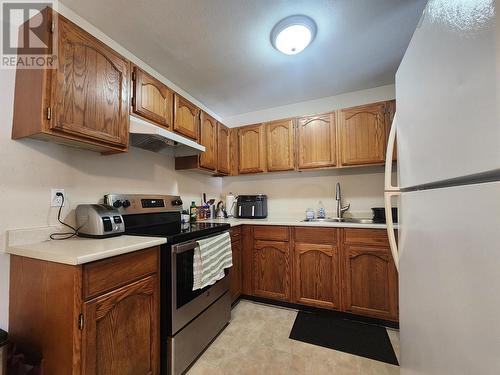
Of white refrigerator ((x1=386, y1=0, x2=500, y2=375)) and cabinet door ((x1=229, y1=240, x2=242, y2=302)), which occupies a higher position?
white refrigerator ((x1=386, y1=0, x2=500, y2=375))

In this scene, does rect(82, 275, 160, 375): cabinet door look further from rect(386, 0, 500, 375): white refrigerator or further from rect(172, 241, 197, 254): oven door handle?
rect(386, 0, 500, 375): white refrigerator

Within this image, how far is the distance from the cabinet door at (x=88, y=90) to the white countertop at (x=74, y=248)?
605 mm

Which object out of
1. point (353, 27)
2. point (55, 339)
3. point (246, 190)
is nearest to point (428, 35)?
point (353, 27)

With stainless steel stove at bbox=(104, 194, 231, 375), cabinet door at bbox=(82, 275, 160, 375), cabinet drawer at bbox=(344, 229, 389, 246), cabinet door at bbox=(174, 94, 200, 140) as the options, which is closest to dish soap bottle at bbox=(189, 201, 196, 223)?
stainless steel stove at bbox=(104, 194, 231, 375)

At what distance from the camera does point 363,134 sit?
2.24 meters

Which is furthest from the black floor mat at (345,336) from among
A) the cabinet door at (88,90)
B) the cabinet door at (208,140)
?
the cabinet door at (88,90)

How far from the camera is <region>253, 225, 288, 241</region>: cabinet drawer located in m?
2.23

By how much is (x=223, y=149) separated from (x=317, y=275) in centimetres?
179

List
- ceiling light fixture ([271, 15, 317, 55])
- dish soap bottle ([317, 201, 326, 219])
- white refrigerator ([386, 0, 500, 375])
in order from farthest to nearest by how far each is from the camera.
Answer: dish soap bottle ([317, 201, 326, 219]) → ceiling light fixture ([271, 15, 317, 55]) → white refrigerator ([386, 0, 500, 375])

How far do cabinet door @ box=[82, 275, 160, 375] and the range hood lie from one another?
3.18 ft

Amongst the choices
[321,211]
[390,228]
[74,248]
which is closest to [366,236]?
[321,211]

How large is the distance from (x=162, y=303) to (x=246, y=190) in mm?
1926

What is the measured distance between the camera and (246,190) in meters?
3.05

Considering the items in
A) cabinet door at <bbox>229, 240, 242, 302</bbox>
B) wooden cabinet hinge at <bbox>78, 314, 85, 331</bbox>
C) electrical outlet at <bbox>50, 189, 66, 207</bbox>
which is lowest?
cabinet door at <bbox>229, 240, 242, 302</bbox>
